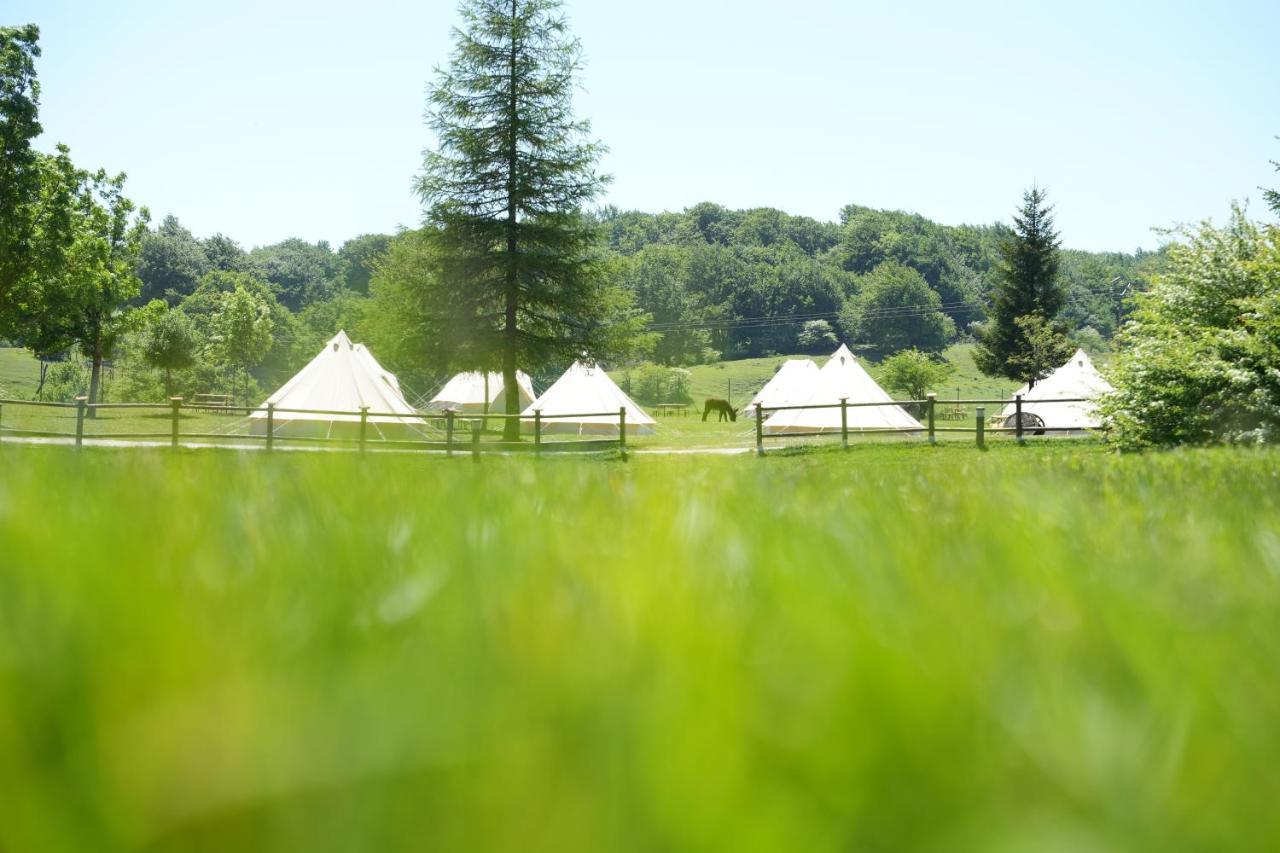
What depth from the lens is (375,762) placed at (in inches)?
12.3

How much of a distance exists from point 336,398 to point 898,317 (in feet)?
371

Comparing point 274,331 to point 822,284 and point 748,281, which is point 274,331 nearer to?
point 748,281

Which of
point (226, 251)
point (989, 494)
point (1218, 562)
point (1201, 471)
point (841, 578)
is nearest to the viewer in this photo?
point (841, 578)

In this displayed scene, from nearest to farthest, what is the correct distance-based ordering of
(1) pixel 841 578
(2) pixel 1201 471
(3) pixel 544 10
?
1. (1) pixel 841 578
2. (2) pixel 1201 471
3. (3) pixel 544 10

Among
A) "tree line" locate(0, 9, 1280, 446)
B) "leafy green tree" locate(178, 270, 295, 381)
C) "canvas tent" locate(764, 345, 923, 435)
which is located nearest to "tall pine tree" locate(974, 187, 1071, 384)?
"tree line" locate(0, 9, 1280, 446)

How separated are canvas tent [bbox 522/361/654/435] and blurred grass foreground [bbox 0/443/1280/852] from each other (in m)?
34.2

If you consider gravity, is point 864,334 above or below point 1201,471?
above

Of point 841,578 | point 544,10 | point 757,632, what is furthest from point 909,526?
point 544,10

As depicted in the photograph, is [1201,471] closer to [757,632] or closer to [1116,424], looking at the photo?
[757,632]

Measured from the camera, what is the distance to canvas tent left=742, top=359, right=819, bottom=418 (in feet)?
125

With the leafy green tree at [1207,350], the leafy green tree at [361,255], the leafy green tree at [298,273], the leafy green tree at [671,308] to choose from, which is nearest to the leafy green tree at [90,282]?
the leafy green tree at [1207,350]

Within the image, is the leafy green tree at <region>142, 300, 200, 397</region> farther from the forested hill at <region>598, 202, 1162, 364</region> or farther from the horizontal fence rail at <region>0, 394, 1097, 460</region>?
the forested hill at <region>598, 202, 1162, 364</region>

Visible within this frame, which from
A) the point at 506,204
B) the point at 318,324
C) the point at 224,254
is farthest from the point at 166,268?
the point at 506,204

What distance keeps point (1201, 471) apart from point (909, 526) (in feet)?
6.07
